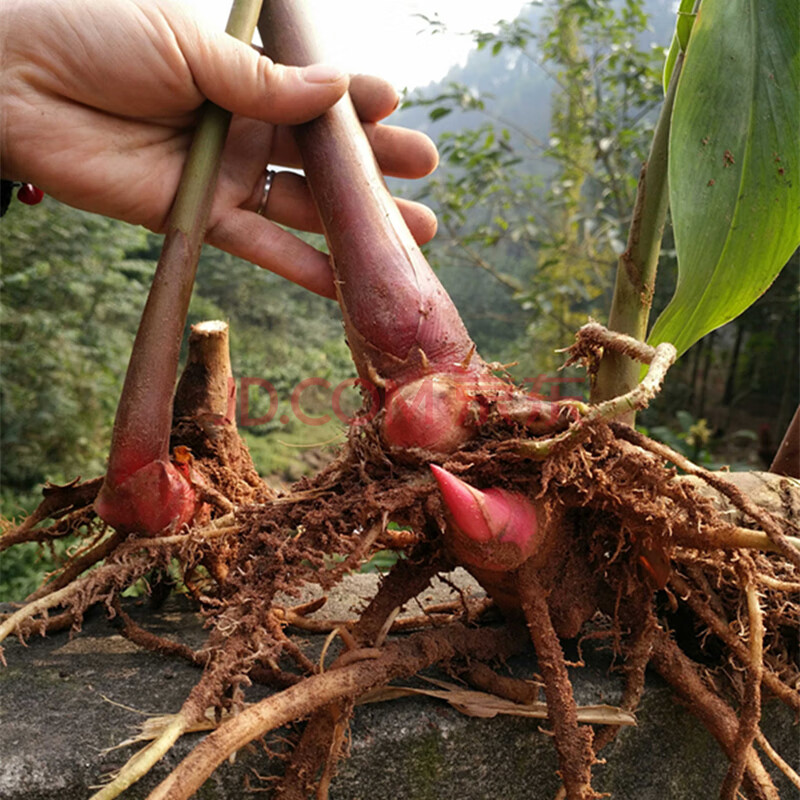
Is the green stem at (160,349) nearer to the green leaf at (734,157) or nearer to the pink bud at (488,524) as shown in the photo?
the pink bud at (488,524)

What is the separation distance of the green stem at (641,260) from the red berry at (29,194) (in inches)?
27.6

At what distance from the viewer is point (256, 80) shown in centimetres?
72

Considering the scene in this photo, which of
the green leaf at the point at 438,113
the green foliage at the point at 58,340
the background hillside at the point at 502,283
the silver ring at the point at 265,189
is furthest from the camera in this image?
the green foliage at the point at 58,340

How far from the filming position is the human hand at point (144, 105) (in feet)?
2.37

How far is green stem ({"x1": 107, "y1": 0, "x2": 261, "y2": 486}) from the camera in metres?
0.69

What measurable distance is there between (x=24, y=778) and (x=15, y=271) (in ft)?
10.5

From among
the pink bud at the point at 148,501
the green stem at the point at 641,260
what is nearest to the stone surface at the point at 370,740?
the pink bud at the point at 148,501

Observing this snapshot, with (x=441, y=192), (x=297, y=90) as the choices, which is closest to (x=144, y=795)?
(x=297, y=90)

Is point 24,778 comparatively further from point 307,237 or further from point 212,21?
point 307,237

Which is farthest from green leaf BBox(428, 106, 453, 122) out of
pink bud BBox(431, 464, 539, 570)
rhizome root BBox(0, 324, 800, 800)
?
pink bud BBox(431, 464, 539, 570)

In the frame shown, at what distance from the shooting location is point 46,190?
0.83 meters

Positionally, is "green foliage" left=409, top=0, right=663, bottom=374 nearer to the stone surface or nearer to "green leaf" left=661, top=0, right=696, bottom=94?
"green leaf" left=661, top=0, right=696, bottom=94

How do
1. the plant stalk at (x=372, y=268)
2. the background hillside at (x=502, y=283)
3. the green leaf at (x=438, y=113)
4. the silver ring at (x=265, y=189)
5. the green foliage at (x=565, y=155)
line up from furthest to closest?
the background hillside at (x=502, y=283), the green foliage at (x=565, y=155), the green leaf at (x=438, y=113), the silver ring at (x=265, y=189), the plant stalk at (x=372, y=268)

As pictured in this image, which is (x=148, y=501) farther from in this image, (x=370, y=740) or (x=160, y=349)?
(x=370, y=740)
